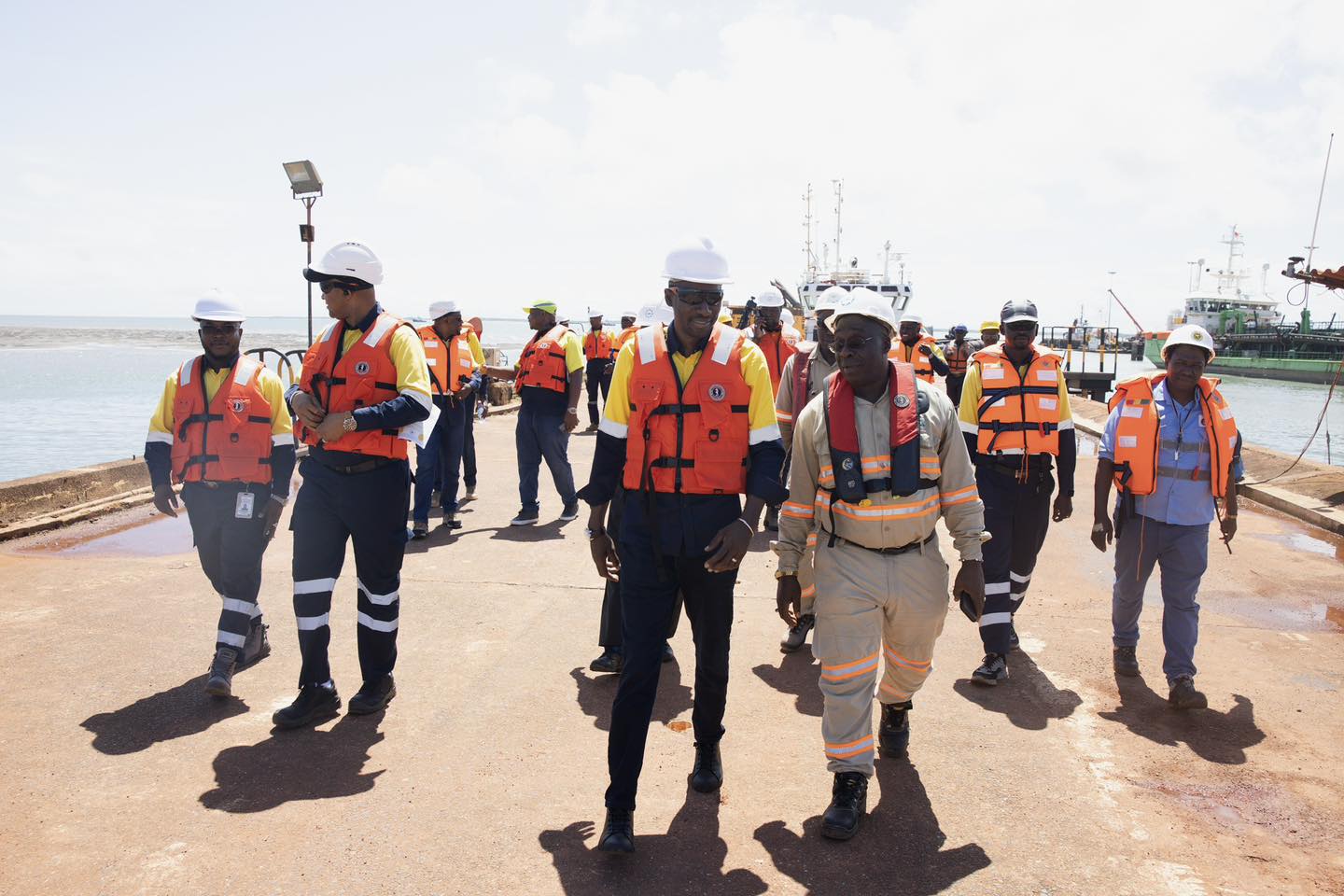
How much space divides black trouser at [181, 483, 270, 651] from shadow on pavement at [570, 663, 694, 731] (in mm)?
1774

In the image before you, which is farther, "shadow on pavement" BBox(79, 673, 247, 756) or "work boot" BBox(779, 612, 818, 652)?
"work boot" BBox(779, 612, 818, 652)

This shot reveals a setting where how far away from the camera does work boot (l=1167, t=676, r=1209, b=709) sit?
15.4 ft

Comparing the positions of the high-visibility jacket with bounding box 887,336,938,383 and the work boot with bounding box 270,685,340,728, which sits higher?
the high-visibility jacket with bounding box 887,336,938,383

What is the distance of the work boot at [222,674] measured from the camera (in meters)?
4.59

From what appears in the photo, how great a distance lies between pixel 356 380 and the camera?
4.48m

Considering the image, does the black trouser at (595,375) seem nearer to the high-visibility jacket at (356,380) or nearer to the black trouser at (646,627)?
the high-visibility jacket at (356,380)

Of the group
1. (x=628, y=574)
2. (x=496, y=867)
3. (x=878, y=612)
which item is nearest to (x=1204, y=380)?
(x=878, y=612)

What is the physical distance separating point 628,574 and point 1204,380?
137 inches

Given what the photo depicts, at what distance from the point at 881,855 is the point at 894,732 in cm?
84

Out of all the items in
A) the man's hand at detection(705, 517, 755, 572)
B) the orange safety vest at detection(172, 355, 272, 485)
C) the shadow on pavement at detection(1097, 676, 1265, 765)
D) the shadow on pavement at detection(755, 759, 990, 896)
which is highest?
the orange safety vest at detection(172, 355, 272, 485)

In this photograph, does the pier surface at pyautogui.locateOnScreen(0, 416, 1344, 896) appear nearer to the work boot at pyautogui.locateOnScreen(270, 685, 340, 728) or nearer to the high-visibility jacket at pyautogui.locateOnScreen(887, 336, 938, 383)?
the work boot at pyautogui.locateOnScreen(270, 685, 340, 728)

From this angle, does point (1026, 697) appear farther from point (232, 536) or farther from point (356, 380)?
point (232, 536)

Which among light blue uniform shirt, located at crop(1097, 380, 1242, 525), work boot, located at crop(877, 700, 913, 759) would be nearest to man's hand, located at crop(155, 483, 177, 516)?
work boot, located at crop(877, 700, 913, 759)

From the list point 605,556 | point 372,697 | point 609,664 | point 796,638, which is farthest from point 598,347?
point 605,556
